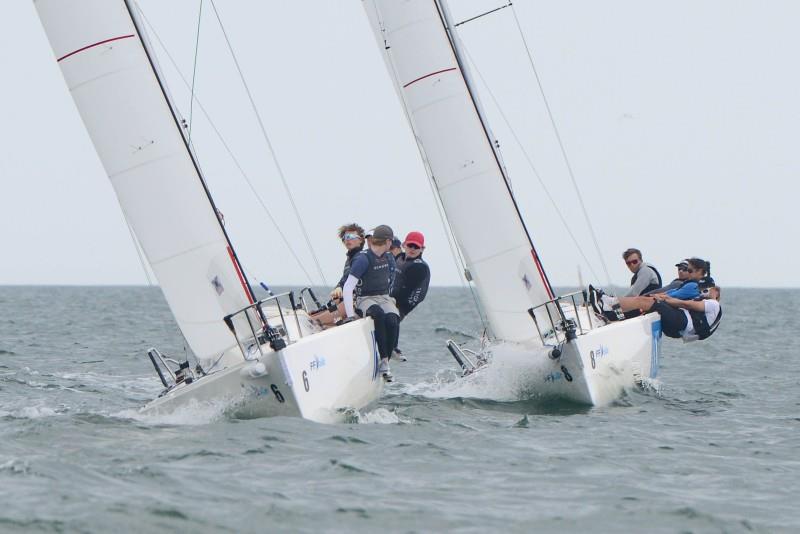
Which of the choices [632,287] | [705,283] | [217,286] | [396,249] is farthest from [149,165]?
[705,283]

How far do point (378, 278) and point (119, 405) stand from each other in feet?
9.23

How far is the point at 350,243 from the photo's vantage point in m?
9.60

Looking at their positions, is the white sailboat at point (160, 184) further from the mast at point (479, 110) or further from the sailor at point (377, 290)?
the mast at point (479, 110)

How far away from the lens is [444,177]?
11586 millimetres

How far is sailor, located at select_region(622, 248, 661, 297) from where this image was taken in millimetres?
11578

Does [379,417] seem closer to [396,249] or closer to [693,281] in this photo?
[396,249]

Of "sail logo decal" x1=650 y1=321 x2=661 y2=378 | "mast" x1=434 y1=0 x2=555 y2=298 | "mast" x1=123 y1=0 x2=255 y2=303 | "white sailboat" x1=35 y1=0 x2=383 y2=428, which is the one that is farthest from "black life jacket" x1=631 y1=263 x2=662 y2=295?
"mast" x1=123 y1=0 x2=255 y2=303

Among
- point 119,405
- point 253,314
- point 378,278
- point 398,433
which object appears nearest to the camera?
point 398,433

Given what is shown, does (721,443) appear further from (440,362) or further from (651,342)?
(440,362)

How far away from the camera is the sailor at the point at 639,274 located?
11.6 m

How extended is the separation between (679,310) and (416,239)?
2.87 m

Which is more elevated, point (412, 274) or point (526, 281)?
point (412, 274)

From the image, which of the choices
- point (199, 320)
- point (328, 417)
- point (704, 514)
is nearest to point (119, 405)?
point (199, 320)

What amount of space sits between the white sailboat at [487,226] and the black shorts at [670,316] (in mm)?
106
